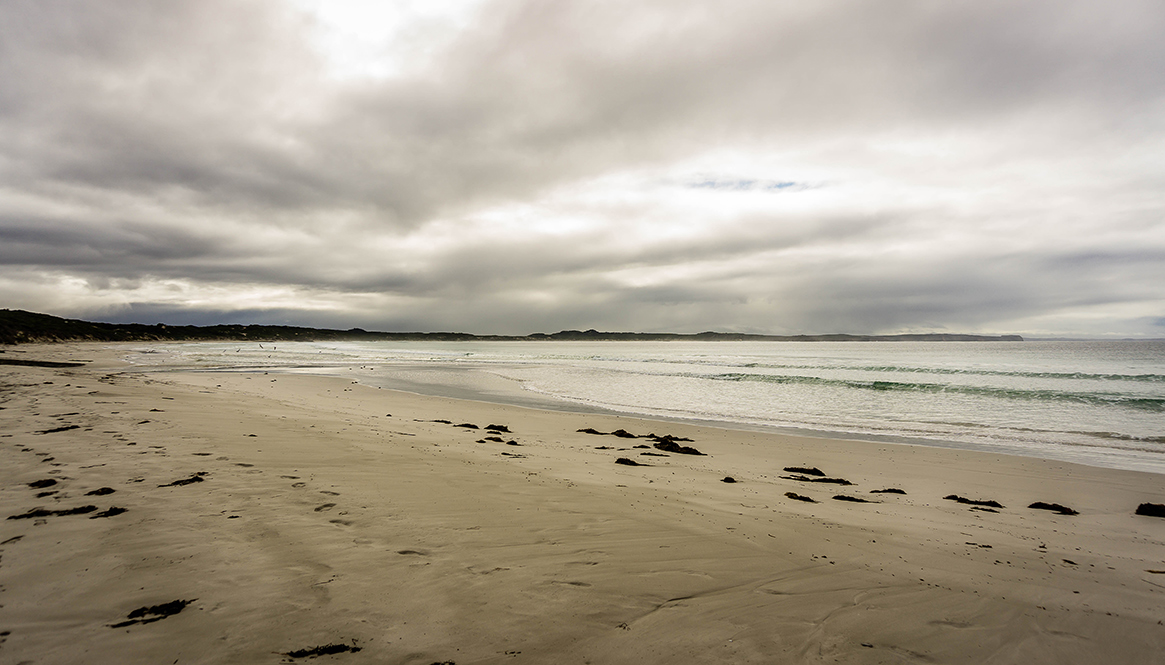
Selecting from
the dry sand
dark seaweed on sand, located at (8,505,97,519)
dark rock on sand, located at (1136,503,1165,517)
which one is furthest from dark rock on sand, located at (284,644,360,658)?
dark rock on sand, located at (1136,503,1165,517)

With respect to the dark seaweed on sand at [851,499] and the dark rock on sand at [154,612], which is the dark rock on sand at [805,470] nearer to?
the dark seaweed on sand at [851,499]

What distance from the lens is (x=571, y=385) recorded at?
1173 inches

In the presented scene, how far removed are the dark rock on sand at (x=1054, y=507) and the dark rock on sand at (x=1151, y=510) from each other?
34.6 inches

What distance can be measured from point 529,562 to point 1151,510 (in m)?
9.22

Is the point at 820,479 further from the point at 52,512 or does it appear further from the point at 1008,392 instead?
the point at 1008,392

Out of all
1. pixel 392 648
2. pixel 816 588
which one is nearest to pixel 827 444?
pixel 816 588

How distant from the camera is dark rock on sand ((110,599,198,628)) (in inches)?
125

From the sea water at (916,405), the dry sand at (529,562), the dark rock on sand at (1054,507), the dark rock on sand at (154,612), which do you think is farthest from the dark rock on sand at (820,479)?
the dark rock on sand at (154,612)

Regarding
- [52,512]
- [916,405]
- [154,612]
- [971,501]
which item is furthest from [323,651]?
[916,405]

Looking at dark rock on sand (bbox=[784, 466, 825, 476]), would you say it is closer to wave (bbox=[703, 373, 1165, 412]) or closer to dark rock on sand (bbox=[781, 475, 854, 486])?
dark rock on sand (bbox=[781, 475, 854, 486])

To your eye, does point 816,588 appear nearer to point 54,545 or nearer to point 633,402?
point 54,545

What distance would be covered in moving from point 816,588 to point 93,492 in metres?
7.72

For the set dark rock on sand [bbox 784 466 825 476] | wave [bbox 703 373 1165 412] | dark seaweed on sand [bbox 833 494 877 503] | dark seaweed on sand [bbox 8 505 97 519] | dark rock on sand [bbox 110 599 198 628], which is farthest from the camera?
wave [bbox 703 373 1165 412]

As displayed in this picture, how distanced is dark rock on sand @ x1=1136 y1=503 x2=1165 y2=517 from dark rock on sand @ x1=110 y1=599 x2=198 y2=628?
11588mm
